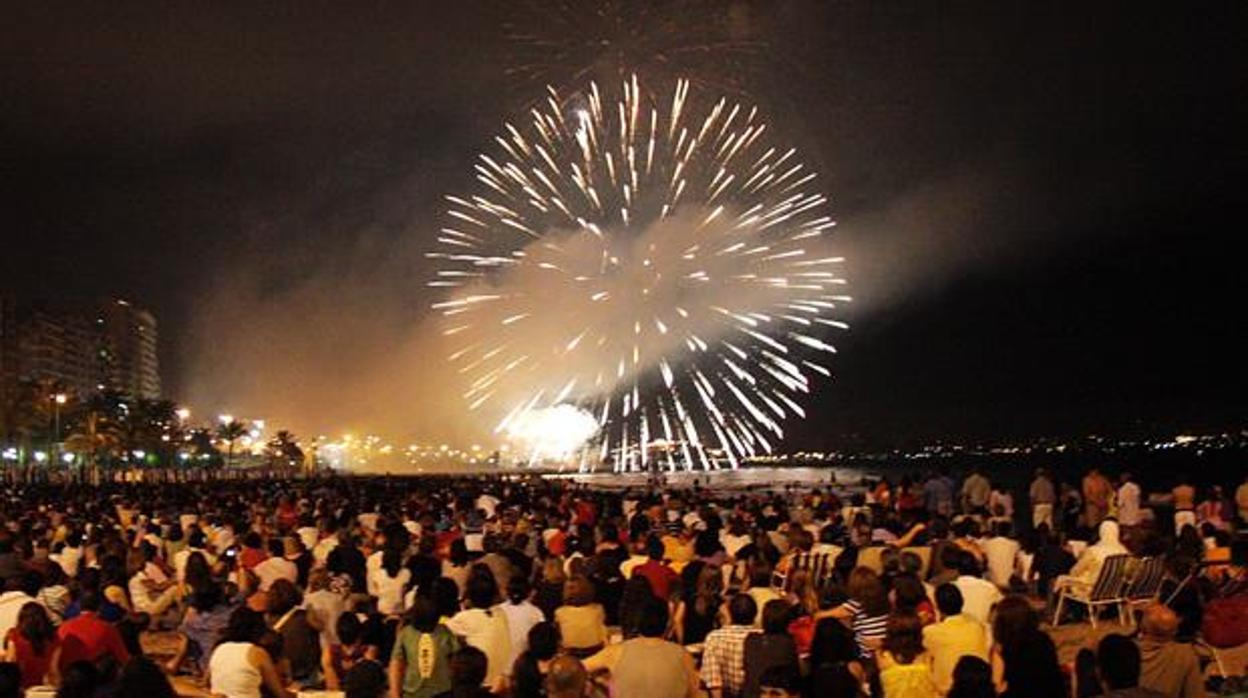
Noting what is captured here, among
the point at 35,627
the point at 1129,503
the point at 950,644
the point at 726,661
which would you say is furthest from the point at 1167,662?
the point at 1129,503

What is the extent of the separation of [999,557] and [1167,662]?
6.78m

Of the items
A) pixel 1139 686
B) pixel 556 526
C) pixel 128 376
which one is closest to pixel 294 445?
pixel 128 376

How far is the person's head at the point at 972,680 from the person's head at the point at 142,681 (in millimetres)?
4242

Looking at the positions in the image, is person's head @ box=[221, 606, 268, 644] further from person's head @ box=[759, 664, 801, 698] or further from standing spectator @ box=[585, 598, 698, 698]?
person's head @ box=[759, 664, 801, 698]

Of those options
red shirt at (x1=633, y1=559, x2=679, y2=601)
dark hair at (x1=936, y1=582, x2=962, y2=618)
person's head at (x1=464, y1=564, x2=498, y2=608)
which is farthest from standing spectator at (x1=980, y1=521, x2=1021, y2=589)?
person's head at (x1=464, y1=564, x2=498, y2=608)

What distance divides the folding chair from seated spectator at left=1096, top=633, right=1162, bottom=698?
20.6 feet

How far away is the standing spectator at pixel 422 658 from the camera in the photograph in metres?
7.80

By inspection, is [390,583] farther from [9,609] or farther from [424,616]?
[424,616]

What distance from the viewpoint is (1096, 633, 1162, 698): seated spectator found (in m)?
5.98

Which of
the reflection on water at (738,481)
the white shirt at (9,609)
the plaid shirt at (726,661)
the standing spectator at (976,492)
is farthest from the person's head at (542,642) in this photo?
the reflection on water at (738,481)

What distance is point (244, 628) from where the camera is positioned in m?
8.09

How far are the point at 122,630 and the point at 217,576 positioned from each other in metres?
4.54

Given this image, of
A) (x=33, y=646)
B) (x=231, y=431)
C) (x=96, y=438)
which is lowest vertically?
(x=33, y=646)

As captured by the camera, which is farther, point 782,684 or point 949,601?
point 949,601
